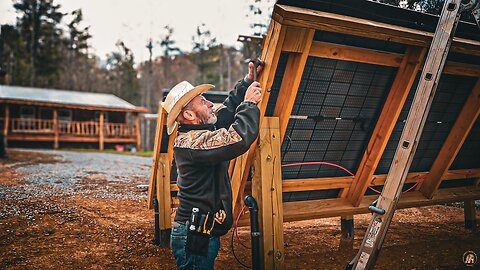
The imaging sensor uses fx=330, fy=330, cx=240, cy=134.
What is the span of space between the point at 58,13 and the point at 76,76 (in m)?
6.28

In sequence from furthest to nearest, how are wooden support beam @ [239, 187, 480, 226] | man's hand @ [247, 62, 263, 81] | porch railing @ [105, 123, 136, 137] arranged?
porch railing @ [105, 123, 136, 137], wooden support beam @ [239, 187, 480, 226], man's hand @ [247, 62, 263, 81]

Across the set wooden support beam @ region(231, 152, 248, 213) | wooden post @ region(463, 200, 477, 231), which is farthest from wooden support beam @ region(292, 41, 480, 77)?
wooden post @ region(463, 200, 477, 231)

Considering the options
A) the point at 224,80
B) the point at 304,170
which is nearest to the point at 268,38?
the point at 304,170

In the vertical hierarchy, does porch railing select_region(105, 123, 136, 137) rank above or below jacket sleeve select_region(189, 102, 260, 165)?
below

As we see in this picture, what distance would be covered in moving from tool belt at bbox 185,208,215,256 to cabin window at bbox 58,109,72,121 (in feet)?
77.7

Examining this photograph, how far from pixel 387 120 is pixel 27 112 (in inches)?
945

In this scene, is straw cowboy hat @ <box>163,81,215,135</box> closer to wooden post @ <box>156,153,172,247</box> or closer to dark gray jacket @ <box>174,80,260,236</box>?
dark gray jacket @ <box>174,80,260,236</box>

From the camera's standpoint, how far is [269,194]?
2.85 m

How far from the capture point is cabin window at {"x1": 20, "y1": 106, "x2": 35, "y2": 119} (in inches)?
845

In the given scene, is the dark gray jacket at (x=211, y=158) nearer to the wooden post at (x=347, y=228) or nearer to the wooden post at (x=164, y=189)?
the wooden post at (x=164, y=189)

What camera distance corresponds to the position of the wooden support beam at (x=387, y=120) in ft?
9.98

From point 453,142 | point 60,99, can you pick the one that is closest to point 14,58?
point 60,99

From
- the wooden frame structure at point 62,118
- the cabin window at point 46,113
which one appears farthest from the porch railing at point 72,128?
the cabin window at point 46,113

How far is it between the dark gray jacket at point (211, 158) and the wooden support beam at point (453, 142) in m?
2.88
